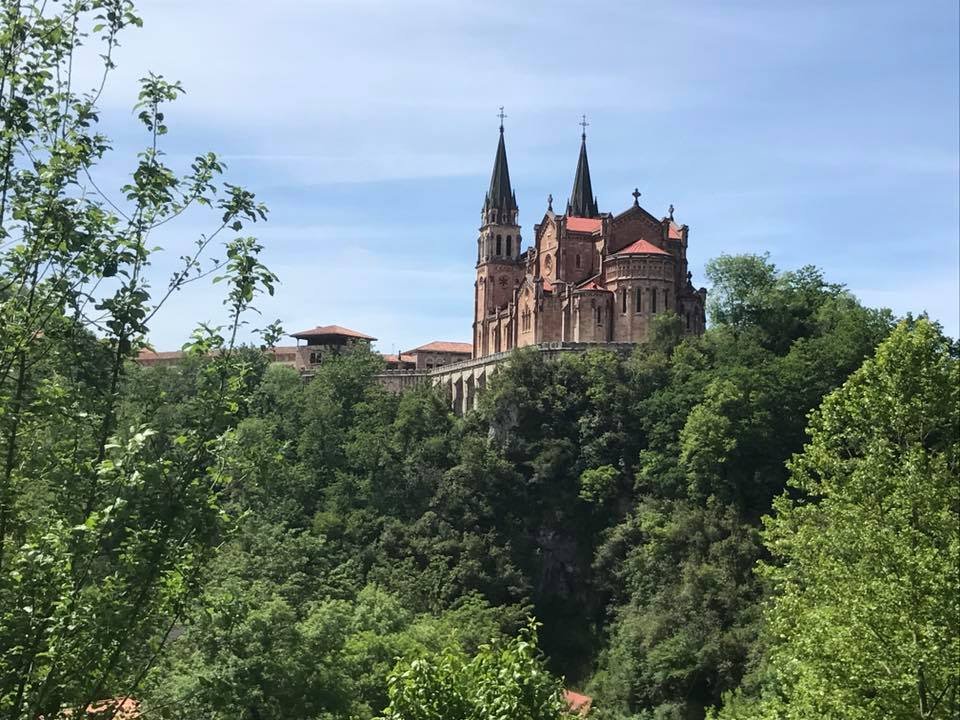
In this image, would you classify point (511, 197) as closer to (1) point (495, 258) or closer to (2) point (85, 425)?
(1) point (495, 258)

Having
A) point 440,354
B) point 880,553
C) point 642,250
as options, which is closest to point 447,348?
point 440,354

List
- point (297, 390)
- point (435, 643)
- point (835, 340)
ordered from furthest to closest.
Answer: point (297, 390)
point (835, 340)
point (435, 643)

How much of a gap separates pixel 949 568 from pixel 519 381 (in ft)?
182

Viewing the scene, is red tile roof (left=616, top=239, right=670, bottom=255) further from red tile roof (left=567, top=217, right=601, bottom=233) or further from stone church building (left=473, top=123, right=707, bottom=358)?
red tile roof (left=567, top=217, right=601, bottom=233)

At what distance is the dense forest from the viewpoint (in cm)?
1373

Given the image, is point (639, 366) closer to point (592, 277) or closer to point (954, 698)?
point (592, 277)

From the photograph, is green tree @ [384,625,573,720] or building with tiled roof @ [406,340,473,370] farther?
building with tiled roof @ [406,340,473,370]

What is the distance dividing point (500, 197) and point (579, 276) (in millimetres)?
14600

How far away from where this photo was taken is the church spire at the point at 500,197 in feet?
318

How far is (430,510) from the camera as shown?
75.9 metres

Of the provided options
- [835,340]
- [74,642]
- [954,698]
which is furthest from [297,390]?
[74,642]

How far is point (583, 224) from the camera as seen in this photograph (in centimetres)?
8788

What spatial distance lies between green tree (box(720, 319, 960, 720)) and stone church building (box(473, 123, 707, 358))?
155 feet

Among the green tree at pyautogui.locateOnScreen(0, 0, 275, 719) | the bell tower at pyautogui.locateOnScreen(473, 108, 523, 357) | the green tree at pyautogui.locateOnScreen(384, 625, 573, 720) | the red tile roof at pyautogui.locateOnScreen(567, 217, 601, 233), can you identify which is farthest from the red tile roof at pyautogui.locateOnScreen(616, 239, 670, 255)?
the green tree at pyautogui.locateOnScreen(0, 0, 275, 719)
